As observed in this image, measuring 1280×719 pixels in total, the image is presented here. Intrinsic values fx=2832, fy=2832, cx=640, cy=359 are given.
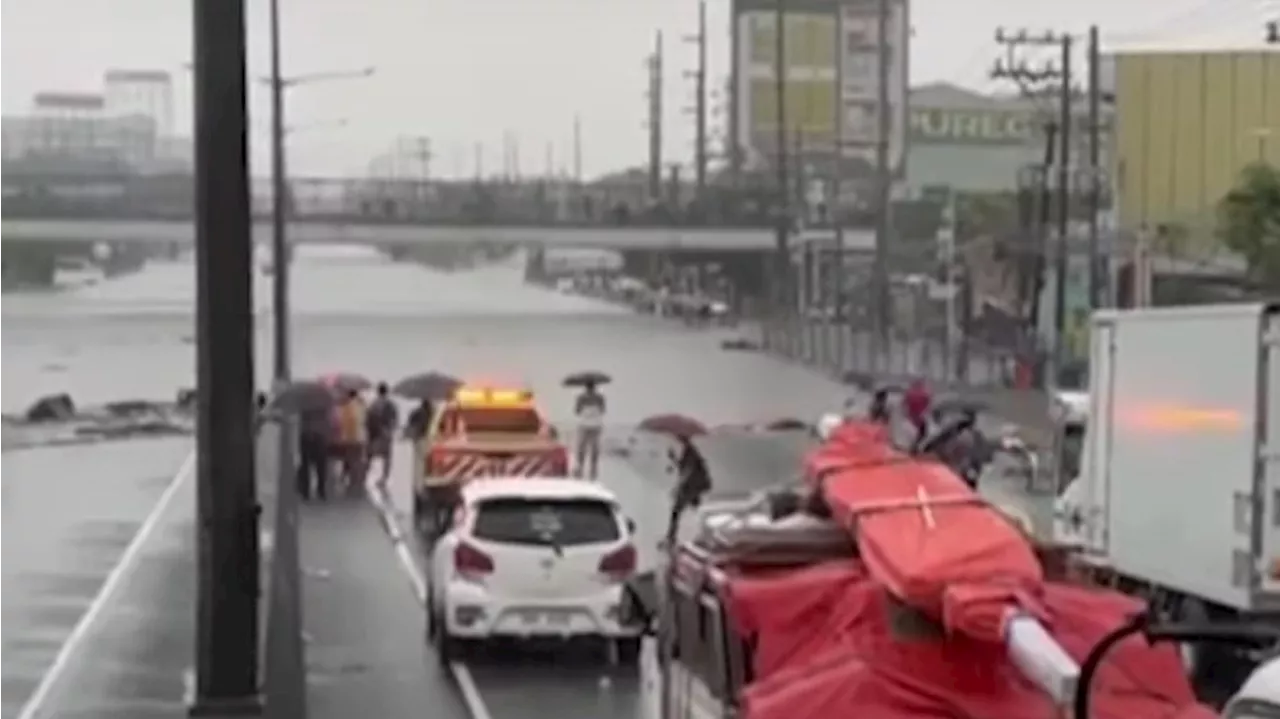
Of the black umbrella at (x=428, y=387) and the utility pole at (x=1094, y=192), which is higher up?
the utility pole at (x=1094, y=192)

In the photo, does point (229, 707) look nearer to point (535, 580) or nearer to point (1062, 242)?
point (535, 580)

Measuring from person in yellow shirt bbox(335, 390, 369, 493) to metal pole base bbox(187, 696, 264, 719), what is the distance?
29150 millimetres

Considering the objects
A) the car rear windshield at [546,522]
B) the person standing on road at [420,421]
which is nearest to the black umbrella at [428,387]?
the person standing on road at [420,421]

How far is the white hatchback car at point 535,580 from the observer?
22781 millimetres

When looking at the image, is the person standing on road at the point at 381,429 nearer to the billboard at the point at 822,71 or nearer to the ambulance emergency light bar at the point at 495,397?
the ambulance emergency light bar at the point at 495,397

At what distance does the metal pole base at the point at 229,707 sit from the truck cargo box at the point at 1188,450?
925 centimetres

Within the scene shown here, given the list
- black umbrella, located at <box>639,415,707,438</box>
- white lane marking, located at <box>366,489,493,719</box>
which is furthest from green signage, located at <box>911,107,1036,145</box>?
white lane marking, located at <box>366,489,493,719</box>

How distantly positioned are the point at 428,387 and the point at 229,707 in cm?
3503

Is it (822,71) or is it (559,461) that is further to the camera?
(822,71)

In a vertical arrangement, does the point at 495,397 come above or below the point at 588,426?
above

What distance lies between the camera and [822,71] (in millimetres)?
99312

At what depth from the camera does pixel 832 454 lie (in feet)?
42.3

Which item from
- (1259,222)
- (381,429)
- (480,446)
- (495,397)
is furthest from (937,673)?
(1259,222)

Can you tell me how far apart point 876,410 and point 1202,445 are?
1474cm
